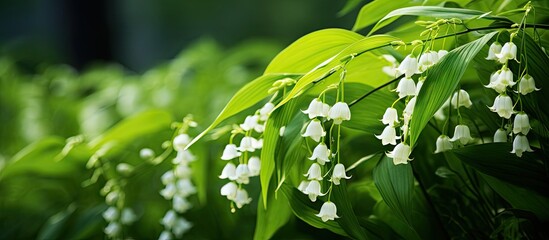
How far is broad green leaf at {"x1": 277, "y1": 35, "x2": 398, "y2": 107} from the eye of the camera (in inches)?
23.5

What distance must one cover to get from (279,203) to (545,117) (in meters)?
0.30

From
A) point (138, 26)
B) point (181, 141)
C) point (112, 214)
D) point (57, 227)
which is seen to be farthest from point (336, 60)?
point (138, 26)

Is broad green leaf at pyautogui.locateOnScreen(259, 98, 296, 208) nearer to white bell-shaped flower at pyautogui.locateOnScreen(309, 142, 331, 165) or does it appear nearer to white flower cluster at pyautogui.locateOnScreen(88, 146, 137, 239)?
white bell-shaped flower at pyautogui.locateOnScreen(309, 142, 331, 165)

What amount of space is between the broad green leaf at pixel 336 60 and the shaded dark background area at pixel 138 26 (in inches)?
89.9

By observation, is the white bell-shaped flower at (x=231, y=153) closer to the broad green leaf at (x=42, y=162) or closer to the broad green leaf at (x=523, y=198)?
the broad green leaf at (x=523, y=198)

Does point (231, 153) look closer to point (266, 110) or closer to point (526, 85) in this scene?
point (266, 110)

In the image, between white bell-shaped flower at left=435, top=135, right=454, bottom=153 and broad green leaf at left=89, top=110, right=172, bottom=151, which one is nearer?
white bell-shaped flower at left=435, top=135, right=454, bottom=153

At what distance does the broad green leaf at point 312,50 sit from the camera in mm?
683

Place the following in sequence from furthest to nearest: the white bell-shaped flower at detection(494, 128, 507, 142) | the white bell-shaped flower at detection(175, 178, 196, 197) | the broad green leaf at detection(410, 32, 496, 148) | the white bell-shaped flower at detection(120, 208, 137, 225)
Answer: the white bell-shaped flower at detection(120, 208, 137, 225) → the white bell-shaped flower at detection(175, 178, 196, 197) → the white bell-shaped flower at detection(494, 128, 507, 142) → the broad green leaf at detection(410, 32, 496, 148)

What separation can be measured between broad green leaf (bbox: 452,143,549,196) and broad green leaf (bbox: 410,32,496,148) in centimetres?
10

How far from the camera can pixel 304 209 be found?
2.28 feet

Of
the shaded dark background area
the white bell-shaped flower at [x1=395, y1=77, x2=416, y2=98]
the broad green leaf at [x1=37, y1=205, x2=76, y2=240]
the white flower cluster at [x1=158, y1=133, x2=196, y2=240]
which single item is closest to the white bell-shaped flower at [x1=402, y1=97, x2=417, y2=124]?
the white bell-shaped flower at [x1=395, y1=77, x2=416, y2=98]

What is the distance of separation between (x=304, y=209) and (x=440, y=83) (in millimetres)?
210

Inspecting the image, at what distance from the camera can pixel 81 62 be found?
10.8 ft
